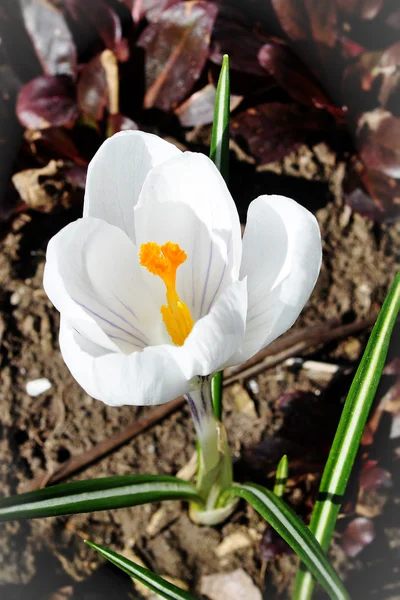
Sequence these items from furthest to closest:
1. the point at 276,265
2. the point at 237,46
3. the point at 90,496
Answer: the point at 237,46
the point at 90,496
the point at 276,265

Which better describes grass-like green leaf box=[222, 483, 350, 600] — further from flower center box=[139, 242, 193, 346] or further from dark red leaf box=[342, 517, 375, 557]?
dark red leaf box=[342, 517, 375, 557]

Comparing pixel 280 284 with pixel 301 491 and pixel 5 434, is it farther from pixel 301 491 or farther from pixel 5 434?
pixel 5 434

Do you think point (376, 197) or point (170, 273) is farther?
point (376, 197)

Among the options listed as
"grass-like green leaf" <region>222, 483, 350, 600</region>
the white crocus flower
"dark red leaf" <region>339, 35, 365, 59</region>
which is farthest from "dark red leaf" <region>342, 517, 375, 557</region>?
"dark red leaf" <region>339, 35, 365, 59</region>

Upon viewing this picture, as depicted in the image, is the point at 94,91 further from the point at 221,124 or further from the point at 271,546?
the point at 271,546

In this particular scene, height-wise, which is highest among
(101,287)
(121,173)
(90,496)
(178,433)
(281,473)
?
(121,173)

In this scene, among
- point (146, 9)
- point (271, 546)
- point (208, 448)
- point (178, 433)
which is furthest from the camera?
point (146, 9)

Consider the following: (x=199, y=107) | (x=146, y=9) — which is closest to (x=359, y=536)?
(x=199, y=107)
